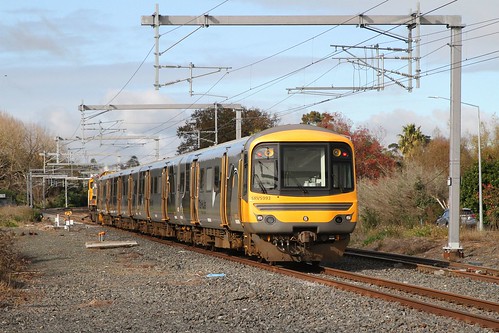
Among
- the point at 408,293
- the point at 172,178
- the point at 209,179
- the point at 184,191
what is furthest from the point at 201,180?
the point at 408,293

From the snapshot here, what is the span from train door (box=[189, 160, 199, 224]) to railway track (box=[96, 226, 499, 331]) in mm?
4243

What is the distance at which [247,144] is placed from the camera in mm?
18328

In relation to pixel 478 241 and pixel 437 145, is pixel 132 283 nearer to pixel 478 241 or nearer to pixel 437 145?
pixel 478 241

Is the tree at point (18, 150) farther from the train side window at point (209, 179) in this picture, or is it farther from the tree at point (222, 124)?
the train side window at point (209, 179)

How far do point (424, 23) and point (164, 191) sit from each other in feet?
39.3

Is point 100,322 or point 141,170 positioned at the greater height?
point 141,170

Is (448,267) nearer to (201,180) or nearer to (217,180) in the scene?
(217,180)

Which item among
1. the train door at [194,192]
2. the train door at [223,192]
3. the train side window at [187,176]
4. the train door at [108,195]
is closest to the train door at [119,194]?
the train door at [108,195]

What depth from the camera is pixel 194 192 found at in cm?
2445

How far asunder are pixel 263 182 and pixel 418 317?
703 centimetres

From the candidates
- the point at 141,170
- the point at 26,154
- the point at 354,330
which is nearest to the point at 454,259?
the point at 354,330

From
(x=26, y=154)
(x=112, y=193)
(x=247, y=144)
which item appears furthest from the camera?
(x=26, y=154)

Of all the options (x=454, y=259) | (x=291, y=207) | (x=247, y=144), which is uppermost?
(x=247, y=144)

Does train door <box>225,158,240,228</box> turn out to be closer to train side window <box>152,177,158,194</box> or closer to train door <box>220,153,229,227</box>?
train door <box>220,153,229,227</box>
